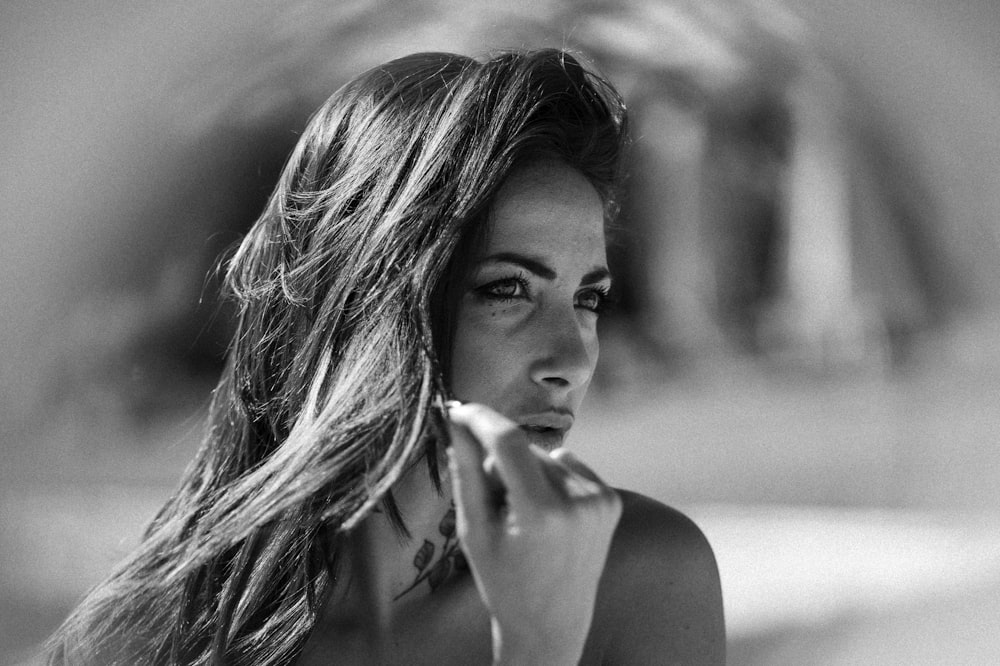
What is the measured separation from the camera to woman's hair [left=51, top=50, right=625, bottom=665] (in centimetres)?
78

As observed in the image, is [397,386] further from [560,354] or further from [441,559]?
[441,559]

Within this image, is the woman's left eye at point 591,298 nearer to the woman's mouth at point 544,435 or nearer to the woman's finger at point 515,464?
the woman's mouth at point 544,435

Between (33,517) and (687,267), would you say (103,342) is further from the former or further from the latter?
(687,267)

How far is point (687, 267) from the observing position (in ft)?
4.53

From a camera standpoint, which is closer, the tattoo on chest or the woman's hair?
the woman's hair

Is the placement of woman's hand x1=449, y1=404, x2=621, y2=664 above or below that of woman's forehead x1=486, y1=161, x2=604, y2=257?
below

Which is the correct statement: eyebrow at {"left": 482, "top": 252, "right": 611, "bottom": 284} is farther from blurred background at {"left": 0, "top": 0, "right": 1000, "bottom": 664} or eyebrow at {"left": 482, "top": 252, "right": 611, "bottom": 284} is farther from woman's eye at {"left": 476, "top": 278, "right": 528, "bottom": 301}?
blurred background at {"left": 0, "top": 0, "right": 1000, "bottom": 664}

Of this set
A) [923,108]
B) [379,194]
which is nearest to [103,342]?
[379,194]

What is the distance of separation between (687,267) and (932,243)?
0.34 meters

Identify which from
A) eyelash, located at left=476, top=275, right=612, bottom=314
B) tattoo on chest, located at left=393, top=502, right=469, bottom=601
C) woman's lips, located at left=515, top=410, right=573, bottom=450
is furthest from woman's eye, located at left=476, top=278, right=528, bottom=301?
tattoo on chest, located at left=393, top=502, right=469, bottom=601

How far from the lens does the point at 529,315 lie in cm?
81

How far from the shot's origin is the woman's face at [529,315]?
2.60ft

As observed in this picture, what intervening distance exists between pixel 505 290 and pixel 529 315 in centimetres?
3

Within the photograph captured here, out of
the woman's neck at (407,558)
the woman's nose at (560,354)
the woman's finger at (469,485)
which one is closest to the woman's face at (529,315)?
the woman's nose at (560,354)
